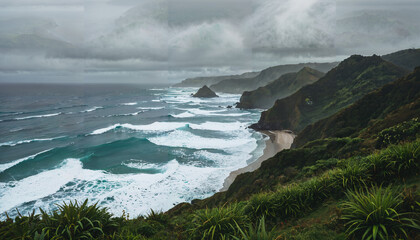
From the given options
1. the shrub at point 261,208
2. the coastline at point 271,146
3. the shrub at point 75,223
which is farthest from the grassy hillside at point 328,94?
the shrub at point 75,223

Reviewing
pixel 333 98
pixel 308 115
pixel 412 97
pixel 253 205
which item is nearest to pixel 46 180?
pixel 253 205

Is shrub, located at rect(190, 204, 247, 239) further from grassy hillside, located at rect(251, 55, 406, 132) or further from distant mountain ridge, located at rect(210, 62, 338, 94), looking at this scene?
distant mountain ridge, located at rect(210, 62, 338, 94)

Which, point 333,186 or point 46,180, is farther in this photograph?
point 46,180

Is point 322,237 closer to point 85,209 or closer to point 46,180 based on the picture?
point 85,209

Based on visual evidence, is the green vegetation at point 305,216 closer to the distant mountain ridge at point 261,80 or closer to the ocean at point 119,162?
the ocean at point 119,162

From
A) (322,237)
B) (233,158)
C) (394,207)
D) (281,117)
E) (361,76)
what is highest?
(361,76)

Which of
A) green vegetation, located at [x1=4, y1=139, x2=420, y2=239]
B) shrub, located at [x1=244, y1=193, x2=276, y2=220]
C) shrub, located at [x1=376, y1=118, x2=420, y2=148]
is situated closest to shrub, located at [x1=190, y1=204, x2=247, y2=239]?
green vegetation, located at [x1=4, y1=139, x2=420, y2=239]
